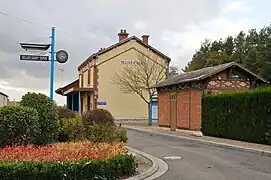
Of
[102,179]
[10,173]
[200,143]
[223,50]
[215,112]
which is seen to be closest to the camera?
[10,173]

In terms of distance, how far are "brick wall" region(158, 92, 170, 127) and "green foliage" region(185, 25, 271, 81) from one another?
17.6 metres

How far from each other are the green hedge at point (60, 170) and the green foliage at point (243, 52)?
126 ft

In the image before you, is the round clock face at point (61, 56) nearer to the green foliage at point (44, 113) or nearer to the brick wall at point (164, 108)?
the green foliage at point (44, 113)

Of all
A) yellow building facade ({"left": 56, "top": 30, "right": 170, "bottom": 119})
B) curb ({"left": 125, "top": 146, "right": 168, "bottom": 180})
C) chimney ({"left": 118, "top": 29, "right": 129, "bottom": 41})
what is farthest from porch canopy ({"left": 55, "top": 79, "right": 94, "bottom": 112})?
curb ({"left": 125, "top": 146, "right": 168, "bottom": 180})

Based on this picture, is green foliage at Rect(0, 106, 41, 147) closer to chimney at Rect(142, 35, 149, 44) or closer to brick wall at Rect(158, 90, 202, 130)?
brick wall at Rect(158, 90, 202, 130)

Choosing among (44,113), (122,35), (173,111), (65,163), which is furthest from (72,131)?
(122,35)

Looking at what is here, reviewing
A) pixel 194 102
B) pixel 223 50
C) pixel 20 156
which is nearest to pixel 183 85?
pixel 194 102

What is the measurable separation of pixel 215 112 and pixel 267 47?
27.0 meters

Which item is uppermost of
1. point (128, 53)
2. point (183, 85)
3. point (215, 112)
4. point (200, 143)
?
point (128, 53)

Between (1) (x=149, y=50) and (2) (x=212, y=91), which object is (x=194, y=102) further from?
(1) (x=149, y=50)

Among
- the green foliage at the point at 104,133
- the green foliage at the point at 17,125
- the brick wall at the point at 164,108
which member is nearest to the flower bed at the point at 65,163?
the green foliage at the point at 17,125

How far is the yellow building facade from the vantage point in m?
44.4

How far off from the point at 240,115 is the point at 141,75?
76.0 feet

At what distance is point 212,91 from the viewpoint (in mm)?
25422
